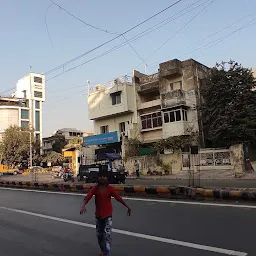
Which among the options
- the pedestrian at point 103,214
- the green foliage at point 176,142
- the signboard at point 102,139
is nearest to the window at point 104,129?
the signboard at point 102,139

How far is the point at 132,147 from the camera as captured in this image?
124 feet

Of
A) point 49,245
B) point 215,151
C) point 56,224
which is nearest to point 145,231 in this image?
point 49,245

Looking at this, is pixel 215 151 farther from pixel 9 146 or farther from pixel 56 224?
pixel 9 146

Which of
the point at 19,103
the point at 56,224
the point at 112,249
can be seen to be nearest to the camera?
the point at 112,249

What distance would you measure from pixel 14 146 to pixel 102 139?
2738 cm

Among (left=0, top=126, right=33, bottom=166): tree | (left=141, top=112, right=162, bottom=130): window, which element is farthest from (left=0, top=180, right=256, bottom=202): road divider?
(left=0, top=126, right=33, bottom=166): tree

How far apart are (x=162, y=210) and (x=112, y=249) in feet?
14.5

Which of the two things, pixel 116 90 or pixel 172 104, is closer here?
pixel 172 104

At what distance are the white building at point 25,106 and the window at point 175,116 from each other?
169ft

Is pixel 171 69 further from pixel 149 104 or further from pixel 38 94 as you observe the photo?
pixel 38 94

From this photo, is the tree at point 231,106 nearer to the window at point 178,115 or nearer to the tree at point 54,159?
the window at point 178,115

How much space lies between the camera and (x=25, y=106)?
8775cm

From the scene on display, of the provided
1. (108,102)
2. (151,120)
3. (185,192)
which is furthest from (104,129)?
(185,192)

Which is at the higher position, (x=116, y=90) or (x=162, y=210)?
(x=116, y=90)
